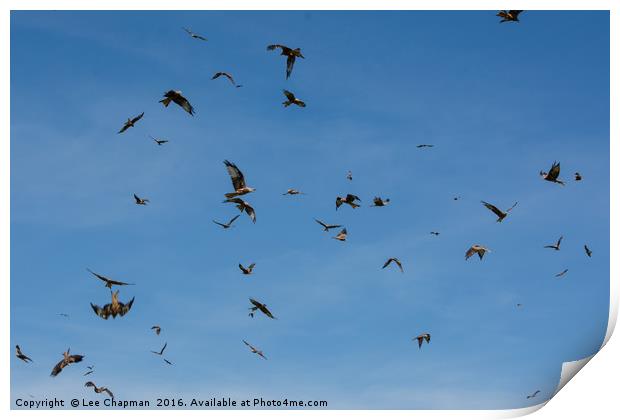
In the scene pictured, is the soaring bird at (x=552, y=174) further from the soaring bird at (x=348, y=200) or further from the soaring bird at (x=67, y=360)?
the soaring bird at (x=67, y=360)

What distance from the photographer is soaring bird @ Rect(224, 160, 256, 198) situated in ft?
70.6

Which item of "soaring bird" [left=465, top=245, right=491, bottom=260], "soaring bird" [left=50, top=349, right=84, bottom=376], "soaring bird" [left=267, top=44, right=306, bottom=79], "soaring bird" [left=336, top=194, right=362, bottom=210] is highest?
"soaring bird" [left=267, top=44, right=306, bottom=79]

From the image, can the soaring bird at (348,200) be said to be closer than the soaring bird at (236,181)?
No

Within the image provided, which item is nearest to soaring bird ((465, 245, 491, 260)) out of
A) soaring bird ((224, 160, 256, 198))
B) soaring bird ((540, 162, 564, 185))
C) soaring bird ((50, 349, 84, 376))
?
soaring bird ((540, 162, 564, 185))

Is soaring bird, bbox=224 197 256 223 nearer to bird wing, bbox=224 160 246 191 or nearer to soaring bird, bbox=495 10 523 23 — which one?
bird wing, bbox=224 160 246 191

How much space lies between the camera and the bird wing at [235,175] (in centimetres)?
2150

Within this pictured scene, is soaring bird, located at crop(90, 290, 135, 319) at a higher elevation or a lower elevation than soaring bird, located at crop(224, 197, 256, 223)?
lower

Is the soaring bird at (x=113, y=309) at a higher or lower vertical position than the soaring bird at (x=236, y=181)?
lower

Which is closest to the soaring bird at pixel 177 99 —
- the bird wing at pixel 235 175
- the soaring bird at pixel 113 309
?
the bird wing at pixel 235 175

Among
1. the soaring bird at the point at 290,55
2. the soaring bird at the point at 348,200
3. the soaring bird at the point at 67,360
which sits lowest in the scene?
the soaring bird at the point at 67,360

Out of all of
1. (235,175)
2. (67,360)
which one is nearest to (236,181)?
(235,175)

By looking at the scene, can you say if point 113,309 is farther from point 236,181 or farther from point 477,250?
point 477,250

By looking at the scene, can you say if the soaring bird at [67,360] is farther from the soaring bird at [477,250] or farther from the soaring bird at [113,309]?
the soaring bird at [477,250]
